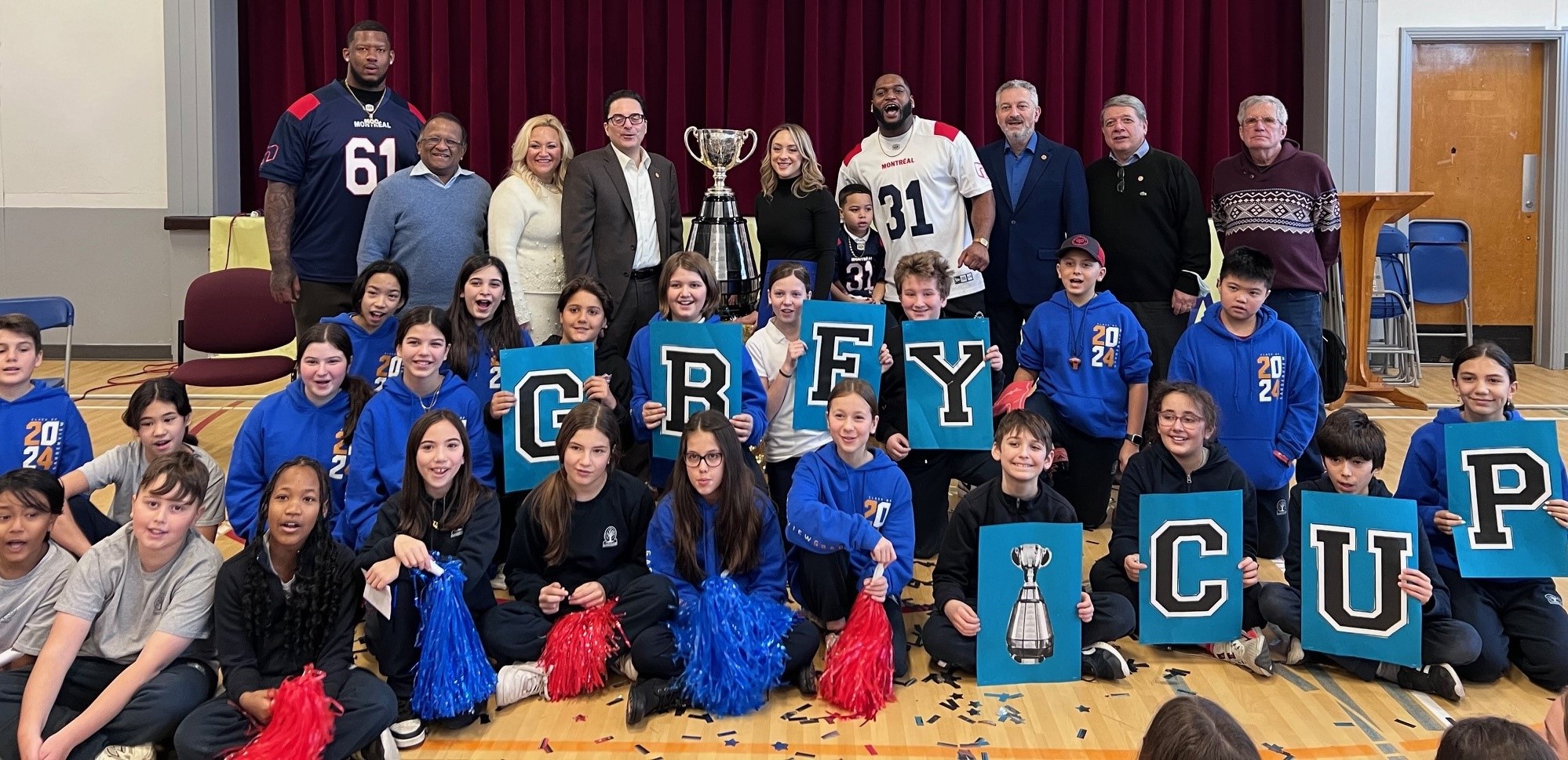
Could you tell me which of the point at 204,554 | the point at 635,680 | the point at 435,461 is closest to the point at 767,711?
the point at 635,680

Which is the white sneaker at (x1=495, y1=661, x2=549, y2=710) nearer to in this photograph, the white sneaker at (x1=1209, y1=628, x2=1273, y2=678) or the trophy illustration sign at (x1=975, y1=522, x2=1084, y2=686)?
the trophy illustration sign at (x1=975, y1=522, x2=1084, y2=686)

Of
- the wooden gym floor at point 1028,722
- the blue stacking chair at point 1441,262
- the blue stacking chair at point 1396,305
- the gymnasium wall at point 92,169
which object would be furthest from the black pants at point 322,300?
the blue stacking chair at point 1441,262

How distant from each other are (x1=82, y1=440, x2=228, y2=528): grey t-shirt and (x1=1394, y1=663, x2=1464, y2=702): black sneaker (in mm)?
Result: 3208

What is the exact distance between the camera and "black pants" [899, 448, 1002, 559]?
433cm

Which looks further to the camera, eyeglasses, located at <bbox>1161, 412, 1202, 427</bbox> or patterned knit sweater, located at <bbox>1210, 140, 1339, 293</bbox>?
patterned knit sweater, located at <bbox>1210, 140, 1339, 293</bbox>

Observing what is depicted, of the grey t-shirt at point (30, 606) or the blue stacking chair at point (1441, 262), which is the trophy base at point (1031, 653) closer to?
the grey t-shirt at point (30, 606)

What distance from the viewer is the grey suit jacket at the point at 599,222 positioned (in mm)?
4457

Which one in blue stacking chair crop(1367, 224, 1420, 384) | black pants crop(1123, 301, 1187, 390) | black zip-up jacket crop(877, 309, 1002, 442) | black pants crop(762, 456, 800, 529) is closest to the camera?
black pants crop(762, 456, 800, 529)

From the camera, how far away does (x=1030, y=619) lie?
3201 millimetres

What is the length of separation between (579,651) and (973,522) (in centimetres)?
108

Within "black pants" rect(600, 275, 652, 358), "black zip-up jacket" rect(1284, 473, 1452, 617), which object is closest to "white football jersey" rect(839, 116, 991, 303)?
"black pants" rect(600, 275, 652, 358)

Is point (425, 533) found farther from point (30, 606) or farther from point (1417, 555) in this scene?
point (1417, 555)

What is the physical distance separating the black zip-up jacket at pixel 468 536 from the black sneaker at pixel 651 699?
0.49m

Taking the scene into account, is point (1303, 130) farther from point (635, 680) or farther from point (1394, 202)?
point (635, 680)
